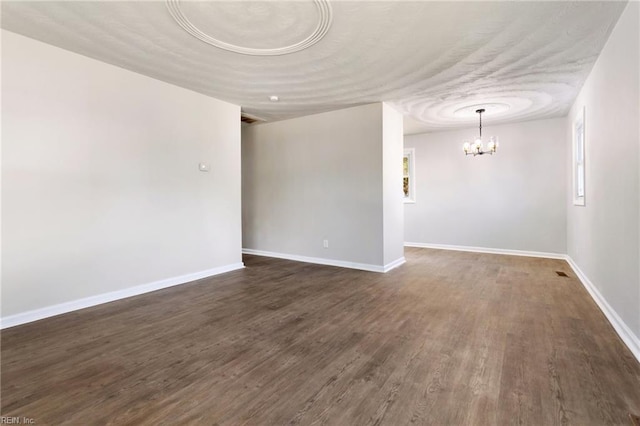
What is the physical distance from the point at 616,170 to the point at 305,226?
4188mm

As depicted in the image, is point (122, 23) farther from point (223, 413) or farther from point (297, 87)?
point (223, 413)

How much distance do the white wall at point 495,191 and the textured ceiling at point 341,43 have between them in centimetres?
175

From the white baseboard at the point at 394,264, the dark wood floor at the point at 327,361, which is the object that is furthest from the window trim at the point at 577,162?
the white baseboard at the point at 394,264

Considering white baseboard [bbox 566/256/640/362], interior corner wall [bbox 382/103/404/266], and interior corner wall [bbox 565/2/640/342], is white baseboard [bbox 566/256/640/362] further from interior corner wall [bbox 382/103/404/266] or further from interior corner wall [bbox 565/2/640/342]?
interior corner wall [bbox 382/103/404/266]

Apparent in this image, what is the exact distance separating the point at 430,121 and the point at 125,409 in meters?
6.13

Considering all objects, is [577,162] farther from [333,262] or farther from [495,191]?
[333,262]

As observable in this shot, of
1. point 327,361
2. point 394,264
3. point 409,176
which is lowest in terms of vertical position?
point 327,361

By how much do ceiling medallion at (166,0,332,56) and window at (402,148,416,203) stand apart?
4.95 metres

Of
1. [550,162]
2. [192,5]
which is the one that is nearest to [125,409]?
[192,5]

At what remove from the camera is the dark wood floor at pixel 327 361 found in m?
1.66

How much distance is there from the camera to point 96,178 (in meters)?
3.36

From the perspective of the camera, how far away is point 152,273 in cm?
391

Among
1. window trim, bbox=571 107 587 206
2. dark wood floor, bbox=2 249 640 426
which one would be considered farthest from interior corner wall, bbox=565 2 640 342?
window trim, bbox=571 107 587 206

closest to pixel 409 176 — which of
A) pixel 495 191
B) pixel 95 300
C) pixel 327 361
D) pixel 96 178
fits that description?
pixel 495 191
